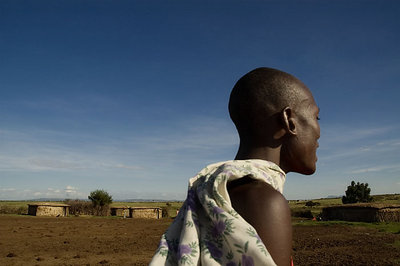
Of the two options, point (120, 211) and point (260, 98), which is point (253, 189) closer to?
point (260, 98)

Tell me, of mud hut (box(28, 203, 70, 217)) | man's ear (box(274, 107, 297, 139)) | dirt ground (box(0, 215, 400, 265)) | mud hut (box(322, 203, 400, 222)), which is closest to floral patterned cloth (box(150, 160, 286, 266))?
man's ear (box(274, 107, 297, 139))

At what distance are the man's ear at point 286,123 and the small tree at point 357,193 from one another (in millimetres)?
68255

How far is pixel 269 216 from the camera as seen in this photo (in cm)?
112

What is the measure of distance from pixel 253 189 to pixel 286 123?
20.5 inches

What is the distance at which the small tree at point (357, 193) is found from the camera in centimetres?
6078

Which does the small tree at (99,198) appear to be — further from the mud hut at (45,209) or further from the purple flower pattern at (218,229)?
the purple flower pattern at (218,229)

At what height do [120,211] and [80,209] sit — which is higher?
[80,209]

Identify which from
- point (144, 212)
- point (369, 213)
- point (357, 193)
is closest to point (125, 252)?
point (369, 213)

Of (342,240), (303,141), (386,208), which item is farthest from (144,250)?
(386,208)

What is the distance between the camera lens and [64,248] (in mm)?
15406

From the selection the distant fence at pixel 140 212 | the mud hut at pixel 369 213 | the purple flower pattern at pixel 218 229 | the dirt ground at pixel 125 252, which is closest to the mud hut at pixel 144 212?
the distant fence at pixel 140 212

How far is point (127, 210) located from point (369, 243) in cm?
4111

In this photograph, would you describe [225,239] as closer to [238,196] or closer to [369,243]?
[238,196]

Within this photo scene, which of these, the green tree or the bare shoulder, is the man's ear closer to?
the bare shoulder
